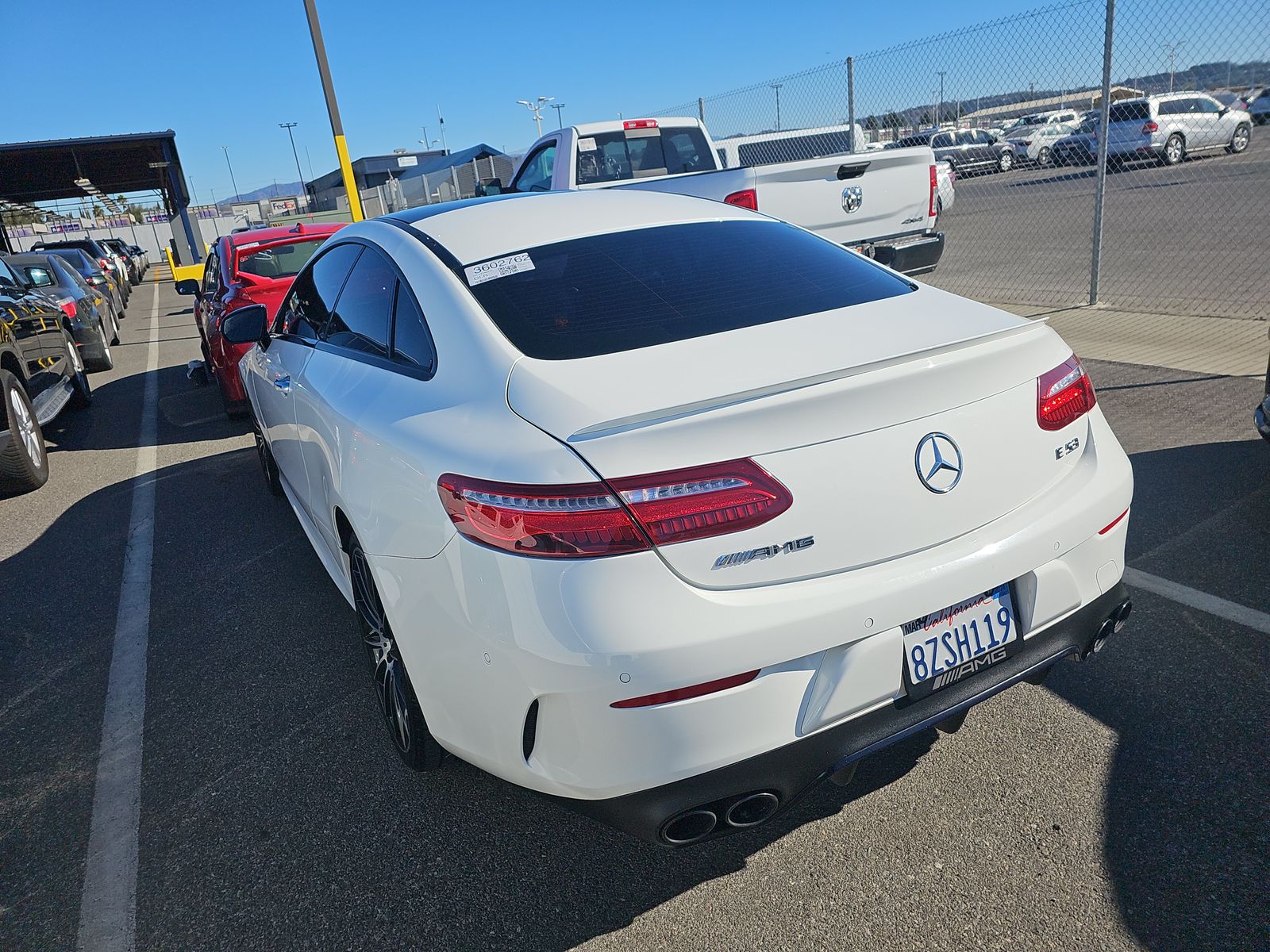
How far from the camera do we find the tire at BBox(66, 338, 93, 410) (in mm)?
8922

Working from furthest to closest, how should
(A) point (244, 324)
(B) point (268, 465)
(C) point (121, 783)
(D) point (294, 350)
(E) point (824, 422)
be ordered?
1. (B) point (268, 465)
2. (A) point (244, 324)
3. (D) point (294, 350)
4. (C) point (121, 783)
5. (E) point (824, 422)

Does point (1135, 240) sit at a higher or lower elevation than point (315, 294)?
lower

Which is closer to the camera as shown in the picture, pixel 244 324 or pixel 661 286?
pixel 661 286

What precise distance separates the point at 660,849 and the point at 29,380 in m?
7.19

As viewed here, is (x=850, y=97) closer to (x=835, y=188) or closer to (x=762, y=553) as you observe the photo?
(x=835, y=188)

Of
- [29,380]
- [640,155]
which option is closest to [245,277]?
[29,380]

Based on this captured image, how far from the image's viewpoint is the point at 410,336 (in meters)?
2.76

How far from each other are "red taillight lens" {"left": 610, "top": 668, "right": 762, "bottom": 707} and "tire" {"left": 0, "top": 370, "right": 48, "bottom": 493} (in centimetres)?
606

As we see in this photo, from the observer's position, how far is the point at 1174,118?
50.4ft

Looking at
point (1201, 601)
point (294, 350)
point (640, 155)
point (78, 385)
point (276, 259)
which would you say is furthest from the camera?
point (640, 155)

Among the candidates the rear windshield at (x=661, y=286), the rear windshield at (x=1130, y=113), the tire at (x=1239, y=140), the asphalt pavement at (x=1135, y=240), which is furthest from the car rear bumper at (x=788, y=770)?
the tire at (x=1239, y=140)

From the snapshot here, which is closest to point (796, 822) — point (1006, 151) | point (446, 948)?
point (446, 948)

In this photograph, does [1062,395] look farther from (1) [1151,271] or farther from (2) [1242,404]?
(1) [1151,271]

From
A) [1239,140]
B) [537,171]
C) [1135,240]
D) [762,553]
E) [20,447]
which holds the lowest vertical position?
[1135,240]
